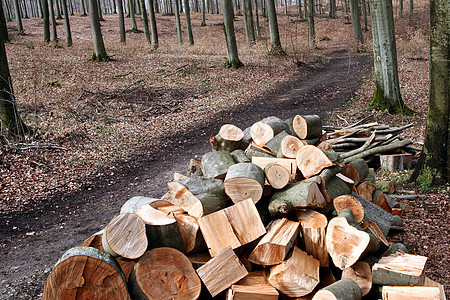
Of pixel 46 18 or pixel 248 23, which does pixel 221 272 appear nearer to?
pixel 248 23

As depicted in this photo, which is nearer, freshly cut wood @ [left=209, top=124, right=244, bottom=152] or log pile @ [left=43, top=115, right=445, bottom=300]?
log pile @ [left=43, top=115, right=445, bottom=300]

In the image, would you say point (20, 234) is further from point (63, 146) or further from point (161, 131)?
point (161, 131)

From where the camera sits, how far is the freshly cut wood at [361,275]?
3.22m

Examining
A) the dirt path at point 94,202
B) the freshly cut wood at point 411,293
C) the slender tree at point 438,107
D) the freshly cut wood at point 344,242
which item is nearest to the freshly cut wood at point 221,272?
the freshly cut wood at point 344,242

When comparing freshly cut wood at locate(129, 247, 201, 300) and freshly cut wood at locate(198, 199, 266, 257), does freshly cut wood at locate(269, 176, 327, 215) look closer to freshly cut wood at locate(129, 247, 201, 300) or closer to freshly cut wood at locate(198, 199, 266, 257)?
freshly cut wood at locate(198, 199, 266, 257)

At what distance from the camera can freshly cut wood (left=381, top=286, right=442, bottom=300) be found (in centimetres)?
278

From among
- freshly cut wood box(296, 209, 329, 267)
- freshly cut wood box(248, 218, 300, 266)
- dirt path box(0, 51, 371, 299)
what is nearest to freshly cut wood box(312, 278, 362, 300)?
freshly cut wood box(296, 209, 329, 267)

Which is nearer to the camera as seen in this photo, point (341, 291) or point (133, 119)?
point (341, 291)

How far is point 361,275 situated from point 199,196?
1.73 meters

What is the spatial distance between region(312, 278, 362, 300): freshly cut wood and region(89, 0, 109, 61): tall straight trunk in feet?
60.3

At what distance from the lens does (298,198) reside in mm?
3682

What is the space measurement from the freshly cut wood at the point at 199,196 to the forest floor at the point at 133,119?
1970mm

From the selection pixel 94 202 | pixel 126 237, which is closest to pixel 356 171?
pixel 126 237

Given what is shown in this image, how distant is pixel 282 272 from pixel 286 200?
0.78 metres
